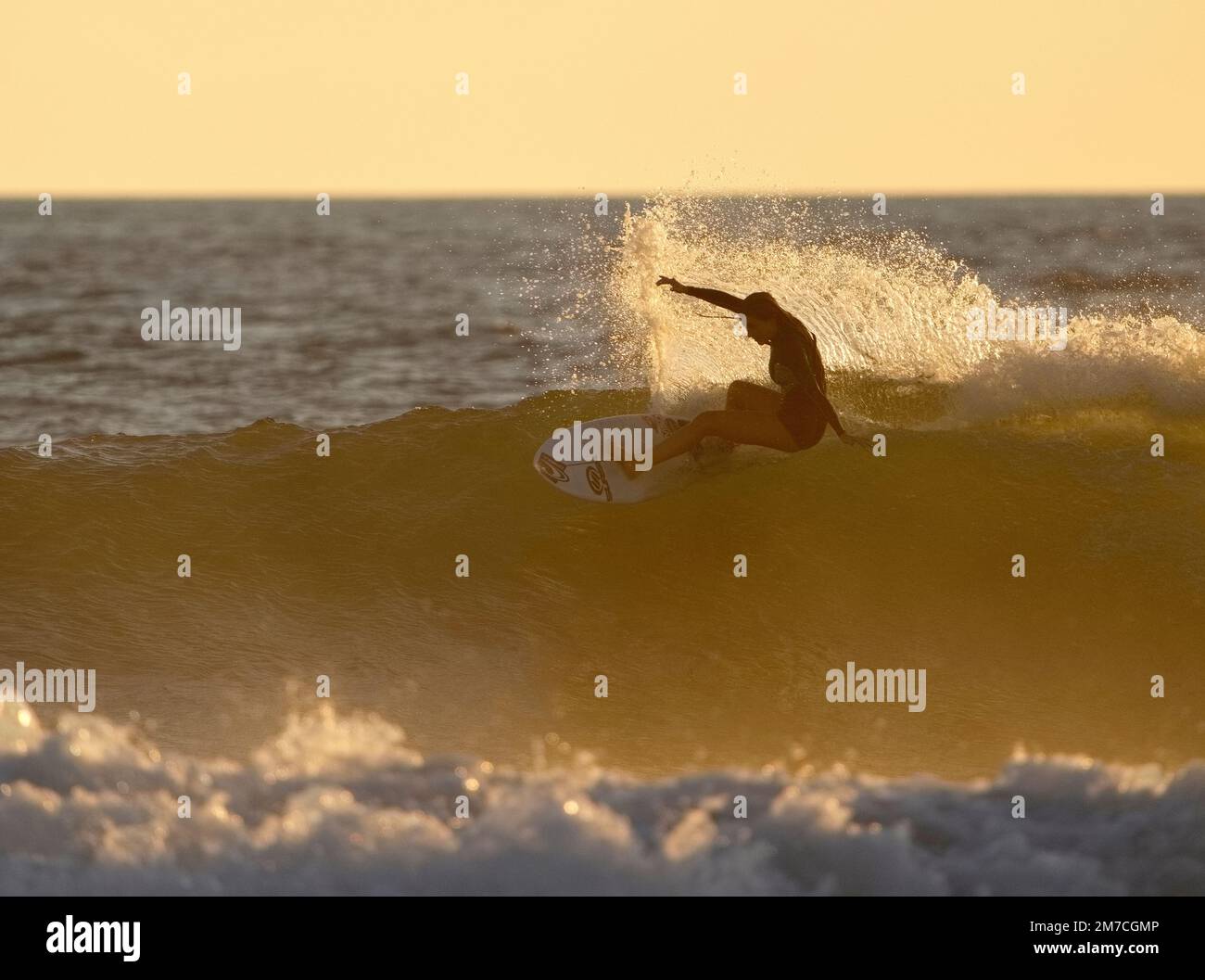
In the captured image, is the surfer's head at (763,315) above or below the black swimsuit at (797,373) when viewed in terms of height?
above

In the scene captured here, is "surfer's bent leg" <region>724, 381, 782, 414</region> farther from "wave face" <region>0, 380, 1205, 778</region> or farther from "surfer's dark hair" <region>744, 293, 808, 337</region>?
"wave face" <region>0, 380, 1205, 778</region>

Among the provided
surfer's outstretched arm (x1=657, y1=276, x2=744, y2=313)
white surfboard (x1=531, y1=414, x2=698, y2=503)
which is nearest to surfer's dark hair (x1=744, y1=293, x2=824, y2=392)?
surfer's outstretched arm (x1=657, y1=276, x2=744, y2=313)

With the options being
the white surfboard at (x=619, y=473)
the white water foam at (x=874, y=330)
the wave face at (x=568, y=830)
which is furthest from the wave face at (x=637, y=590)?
the wave face at (x=568, y=830)

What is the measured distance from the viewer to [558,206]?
209 ft

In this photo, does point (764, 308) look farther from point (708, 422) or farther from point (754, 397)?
point (708, 422)

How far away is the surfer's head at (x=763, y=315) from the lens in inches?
298

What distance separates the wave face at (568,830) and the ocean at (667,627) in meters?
0.02

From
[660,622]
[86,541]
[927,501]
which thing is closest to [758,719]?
[660,622]

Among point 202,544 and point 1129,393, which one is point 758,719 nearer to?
point 202,544

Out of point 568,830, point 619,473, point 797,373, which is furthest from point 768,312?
point 568,830

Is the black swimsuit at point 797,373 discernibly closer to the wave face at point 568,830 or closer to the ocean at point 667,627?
the ocean at point 667,627

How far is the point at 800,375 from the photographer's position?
7.64m

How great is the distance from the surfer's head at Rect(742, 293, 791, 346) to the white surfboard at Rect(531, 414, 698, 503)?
96cm

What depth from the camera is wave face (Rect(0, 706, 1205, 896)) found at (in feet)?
17.1
